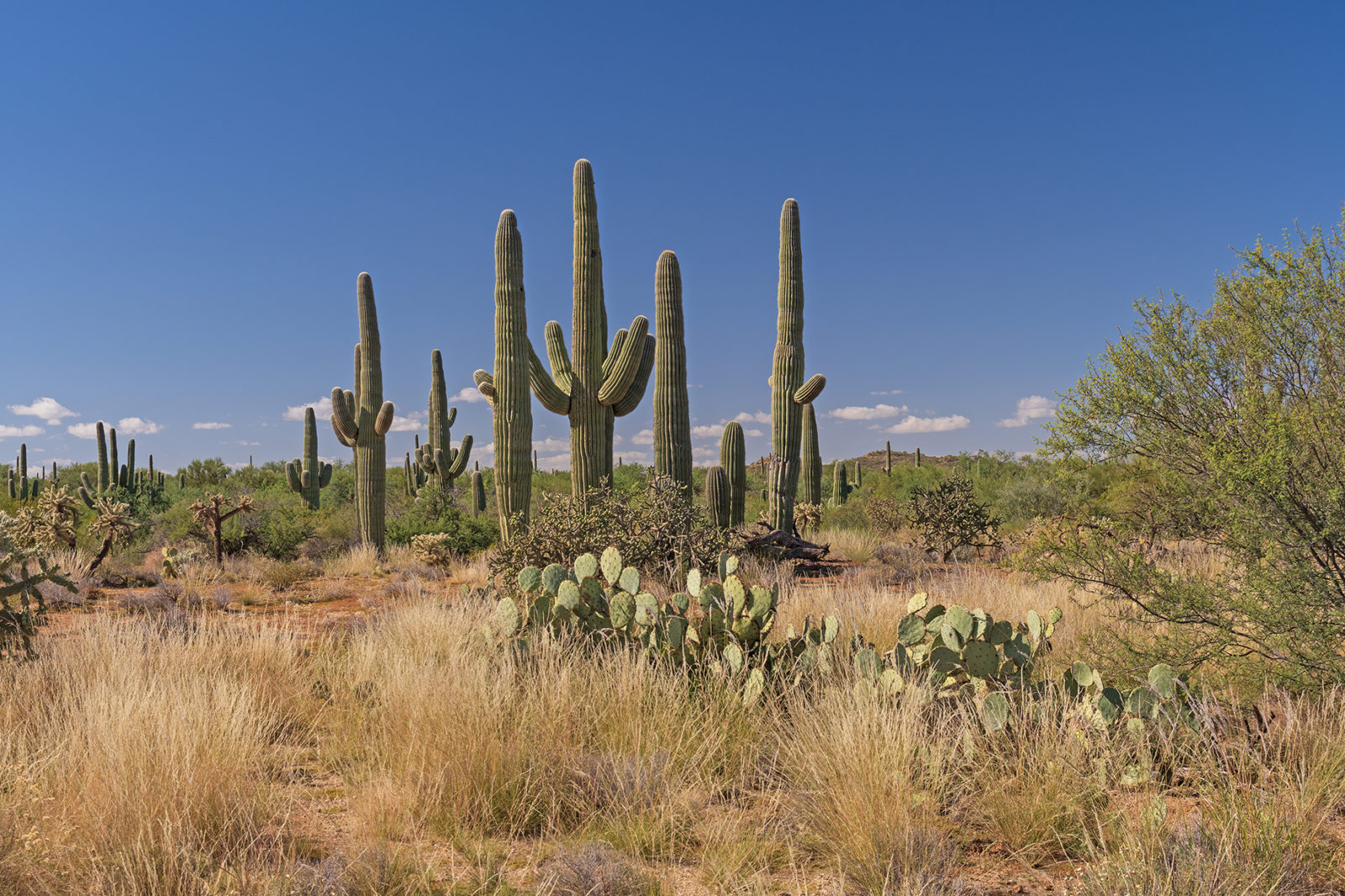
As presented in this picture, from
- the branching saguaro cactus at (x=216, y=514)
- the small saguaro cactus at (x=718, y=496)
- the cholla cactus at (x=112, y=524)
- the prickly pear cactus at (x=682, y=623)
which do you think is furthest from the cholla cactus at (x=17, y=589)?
the branching saguaro cactus at (x=216, y=514)

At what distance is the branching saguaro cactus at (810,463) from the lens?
1859 cm

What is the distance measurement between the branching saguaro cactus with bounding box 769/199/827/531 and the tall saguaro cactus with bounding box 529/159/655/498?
3.60m

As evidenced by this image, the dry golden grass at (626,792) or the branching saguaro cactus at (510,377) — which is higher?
the branching saguaro cactus at (510,377)

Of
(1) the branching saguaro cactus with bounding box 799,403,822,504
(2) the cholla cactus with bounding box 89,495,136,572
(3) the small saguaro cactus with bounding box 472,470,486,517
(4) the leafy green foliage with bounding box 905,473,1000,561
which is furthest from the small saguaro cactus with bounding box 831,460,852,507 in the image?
(2) the cholla cactus with bounding box 89,495,136,572

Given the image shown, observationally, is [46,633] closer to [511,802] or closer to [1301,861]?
[511,802]

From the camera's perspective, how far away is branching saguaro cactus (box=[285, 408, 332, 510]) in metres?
26.4

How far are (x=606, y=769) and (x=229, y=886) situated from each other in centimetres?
175

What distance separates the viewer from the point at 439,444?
23.8 metres

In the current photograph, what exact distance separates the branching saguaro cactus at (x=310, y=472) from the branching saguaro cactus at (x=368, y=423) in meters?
9.58

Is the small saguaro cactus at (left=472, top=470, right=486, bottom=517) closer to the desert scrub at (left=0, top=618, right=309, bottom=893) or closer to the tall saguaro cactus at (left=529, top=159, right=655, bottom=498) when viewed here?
the tall saguaro cactus at (left=529, top=159, right=655, bottom=498)

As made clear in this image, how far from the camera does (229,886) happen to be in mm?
3170

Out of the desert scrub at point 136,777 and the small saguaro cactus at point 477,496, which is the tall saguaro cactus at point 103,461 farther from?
the desert scrub at point 136,777

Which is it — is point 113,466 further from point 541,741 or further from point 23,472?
point 541,741

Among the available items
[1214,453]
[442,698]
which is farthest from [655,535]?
[1214,453]
